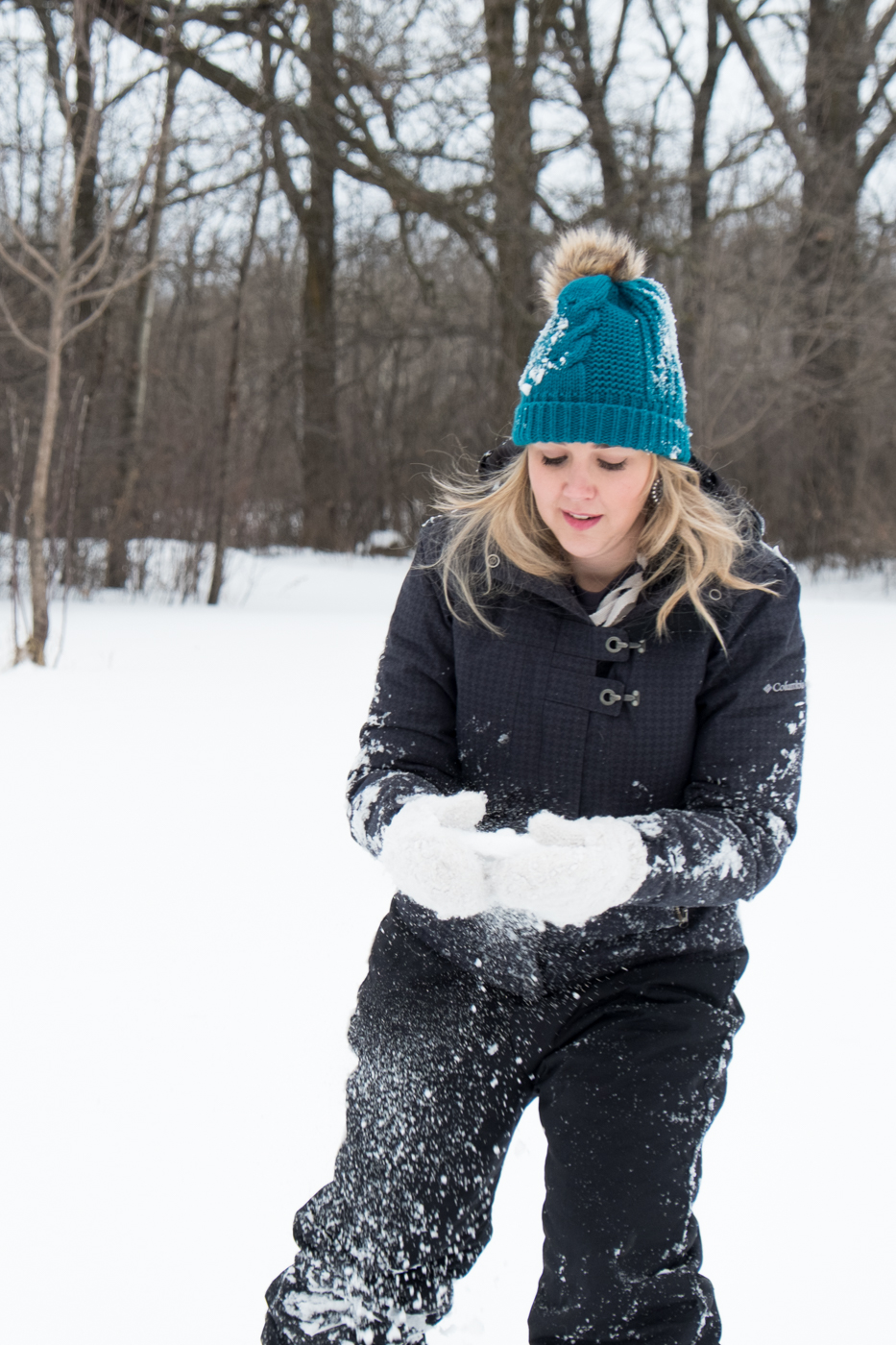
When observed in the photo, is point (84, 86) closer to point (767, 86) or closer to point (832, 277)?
point (832, 277)

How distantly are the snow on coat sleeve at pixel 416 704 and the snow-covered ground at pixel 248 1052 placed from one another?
0.73 metres

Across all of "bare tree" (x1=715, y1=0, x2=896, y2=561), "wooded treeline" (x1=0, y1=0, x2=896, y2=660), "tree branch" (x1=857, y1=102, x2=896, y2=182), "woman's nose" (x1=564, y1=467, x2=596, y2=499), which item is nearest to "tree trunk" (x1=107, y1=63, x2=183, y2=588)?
"wooded treeline" (x1=0, y1=0, x2=896, y2=660)

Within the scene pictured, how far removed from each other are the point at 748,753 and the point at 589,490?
1.34 ft

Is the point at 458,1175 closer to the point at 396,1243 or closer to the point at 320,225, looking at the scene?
the point at 396,1243

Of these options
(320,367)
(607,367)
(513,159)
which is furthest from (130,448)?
(607,367)

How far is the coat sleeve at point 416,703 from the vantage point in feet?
5.05

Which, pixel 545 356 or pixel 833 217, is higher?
pixel 833 217

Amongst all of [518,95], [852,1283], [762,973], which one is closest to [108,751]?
[762,973]

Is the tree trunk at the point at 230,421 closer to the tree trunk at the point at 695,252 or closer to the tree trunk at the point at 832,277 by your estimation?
the tree trunk at the point at 695,252

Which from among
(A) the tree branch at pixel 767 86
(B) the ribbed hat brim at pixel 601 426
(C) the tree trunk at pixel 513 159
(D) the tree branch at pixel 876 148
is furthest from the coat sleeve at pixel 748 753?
(D) the tree branch at pixel 876 148

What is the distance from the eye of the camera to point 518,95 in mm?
9734

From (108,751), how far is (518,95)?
810 centimetres

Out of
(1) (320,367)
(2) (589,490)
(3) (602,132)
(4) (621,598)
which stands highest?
(3) (602,132)

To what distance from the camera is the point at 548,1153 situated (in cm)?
135
